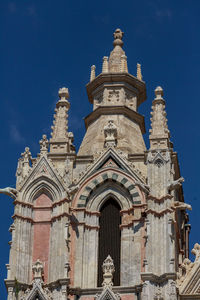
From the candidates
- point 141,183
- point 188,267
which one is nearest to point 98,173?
point 141,183

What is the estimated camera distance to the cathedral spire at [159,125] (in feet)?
121

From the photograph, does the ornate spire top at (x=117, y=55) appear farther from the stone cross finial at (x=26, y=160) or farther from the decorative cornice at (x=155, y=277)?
the decorative cornice at (x=155, y=277)

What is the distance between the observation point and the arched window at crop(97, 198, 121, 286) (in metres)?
35.3

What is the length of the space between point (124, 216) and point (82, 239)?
1303 millimetres

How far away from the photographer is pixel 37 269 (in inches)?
1374

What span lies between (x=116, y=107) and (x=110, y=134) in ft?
4.79

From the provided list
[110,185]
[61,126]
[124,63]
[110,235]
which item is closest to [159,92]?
[124,63]

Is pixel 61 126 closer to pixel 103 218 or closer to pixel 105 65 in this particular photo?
pixel 105 65

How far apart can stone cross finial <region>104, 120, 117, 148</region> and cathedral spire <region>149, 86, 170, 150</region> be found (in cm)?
101

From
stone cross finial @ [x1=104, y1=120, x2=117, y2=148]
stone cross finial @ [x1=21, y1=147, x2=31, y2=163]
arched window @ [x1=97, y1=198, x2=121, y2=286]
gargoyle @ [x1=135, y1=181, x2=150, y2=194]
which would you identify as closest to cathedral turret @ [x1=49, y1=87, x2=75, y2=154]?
stone cross finial @ [x1=21, y1=147, x2=31, y2=163]

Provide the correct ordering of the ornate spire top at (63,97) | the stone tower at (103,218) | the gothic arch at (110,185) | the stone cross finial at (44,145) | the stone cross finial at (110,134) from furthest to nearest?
the ornate spire top at (63,97), the stone cross finial at (110,134), the stone cross finial at (44,145), the gothic arch at (110,185), the stone tower at (103,218)

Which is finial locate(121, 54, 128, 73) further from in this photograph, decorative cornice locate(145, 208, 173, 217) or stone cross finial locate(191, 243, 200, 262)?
stone cross finial locate(191, 243, 200, 262)

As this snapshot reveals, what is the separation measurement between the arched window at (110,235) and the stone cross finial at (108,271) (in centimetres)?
43

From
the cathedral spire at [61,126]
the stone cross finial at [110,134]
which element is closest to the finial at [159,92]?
the stone cross finial at [110,134]
